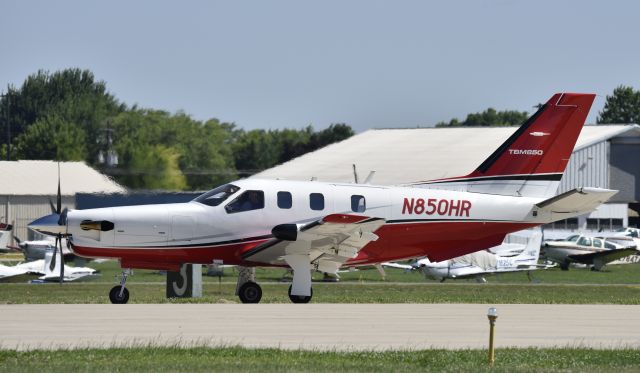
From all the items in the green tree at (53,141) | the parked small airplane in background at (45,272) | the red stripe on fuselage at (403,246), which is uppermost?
the green tree at (53,141)

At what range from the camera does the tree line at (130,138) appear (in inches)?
2051

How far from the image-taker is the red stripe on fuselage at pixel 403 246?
26906 millimetres

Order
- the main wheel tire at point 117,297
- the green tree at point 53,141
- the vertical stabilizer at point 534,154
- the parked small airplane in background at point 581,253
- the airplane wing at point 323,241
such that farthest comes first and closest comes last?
the green tree at point 53,141 → the parked small airplane in background at point 581,253 → the vertical stabilizer at point 534,154 → the main wheel tire at point 117,297 → the airplane wing at point 323,241

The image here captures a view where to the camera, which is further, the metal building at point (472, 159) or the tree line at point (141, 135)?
the metal building at point (472, 159)

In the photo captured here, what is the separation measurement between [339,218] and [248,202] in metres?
2.68

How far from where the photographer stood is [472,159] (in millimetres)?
69875

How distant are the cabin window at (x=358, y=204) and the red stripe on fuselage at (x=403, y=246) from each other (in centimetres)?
75

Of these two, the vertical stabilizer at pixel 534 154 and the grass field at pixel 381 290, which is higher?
the vertical stabilizer at pixel 534 154

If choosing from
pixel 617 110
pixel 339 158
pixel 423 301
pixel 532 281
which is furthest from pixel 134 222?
pixel 617 110

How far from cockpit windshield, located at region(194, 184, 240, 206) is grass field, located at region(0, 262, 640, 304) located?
231 centimetres

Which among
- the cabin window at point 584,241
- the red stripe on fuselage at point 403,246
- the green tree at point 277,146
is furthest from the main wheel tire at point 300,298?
the green tree at point 277,146

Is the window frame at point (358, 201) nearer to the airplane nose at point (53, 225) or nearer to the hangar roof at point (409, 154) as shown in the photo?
the airplane nose at point (53, 225)

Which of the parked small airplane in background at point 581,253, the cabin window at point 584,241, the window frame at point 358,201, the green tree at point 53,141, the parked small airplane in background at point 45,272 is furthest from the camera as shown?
the green tree at point 53,141

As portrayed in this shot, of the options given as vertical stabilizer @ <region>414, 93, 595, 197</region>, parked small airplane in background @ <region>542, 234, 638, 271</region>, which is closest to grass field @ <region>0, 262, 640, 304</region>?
vertical stabilizer @ <region>414, 93, 595, 197</region>
